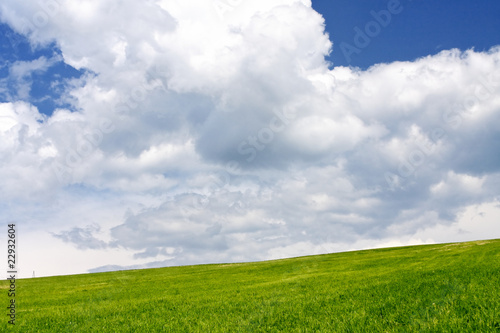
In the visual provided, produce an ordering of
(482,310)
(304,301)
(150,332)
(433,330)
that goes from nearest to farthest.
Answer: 1. (433,330)
2. (482,310)
3. (150,332)
4. (304,301)

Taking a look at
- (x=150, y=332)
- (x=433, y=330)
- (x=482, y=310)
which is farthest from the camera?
(x=150, y=332)

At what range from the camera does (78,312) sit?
21609mm

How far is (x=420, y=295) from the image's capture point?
16203 millimetres

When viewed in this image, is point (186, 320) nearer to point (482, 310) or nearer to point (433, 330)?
point (433, 330)

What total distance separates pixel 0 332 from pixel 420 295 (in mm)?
19151

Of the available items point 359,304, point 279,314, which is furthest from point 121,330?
point 359,304

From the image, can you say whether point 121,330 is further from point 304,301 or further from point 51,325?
point 304,301

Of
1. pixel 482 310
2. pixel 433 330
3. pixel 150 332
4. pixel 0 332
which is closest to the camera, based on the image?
pixel 433 330

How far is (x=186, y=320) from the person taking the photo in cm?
1611

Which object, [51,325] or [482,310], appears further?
[51,325]

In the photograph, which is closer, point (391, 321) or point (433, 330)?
point (433, 330)

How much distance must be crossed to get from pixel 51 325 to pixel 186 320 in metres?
6.98

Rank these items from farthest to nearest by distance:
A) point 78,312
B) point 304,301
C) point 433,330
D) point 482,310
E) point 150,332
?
point 78,312
point 304,301
point 150,332
point 482,310
point 433,330

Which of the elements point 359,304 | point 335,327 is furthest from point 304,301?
point 335,327
